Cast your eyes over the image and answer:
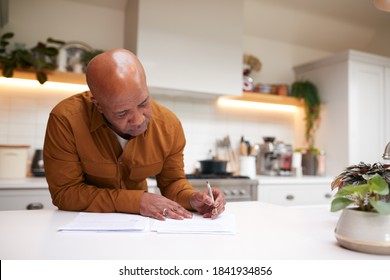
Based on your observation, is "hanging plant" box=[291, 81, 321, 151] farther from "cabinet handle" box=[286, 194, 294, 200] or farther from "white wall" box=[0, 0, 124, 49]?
"white wall" box=[0, 0, 124, 49]

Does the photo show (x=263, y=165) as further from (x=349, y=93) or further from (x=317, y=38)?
(x=317, y=38)

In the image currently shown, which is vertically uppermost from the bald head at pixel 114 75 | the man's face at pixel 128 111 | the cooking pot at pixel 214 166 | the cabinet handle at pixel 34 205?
the bald head at pixel 114 75

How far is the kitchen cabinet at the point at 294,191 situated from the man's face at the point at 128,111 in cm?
180

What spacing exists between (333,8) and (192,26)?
1682 millimetres

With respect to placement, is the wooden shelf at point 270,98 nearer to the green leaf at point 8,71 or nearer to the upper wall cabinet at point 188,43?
Answer: the upper wall cabinet at point 188,43

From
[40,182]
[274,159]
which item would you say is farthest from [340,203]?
[274,159]

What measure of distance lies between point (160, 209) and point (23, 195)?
138 cm

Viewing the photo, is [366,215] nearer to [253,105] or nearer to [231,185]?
[231,185]

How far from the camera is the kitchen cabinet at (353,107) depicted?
325 cm

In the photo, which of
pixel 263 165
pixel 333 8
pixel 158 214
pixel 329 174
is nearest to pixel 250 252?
pixel 158 214

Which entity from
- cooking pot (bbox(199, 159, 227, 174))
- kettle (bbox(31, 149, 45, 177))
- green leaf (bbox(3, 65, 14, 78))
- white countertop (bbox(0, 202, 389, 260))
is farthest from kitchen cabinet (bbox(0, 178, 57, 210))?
cooking pot (bbox(199, 159, 227, 174))

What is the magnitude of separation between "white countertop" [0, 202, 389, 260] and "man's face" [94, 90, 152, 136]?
359 millimetres

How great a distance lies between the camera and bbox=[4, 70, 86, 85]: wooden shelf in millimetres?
2444

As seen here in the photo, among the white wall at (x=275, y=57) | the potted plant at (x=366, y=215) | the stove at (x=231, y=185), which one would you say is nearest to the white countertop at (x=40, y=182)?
the stove at (x=231, y=185)
